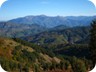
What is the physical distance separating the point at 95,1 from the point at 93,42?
1.65 metres

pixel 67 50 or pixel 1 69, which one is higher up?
pixel 1 69

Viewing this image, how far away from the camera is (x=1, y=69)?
388cm

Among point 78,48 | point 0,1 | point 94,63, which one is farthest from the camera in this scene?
point 78,48

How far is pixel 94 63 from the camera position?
4324 millimetres

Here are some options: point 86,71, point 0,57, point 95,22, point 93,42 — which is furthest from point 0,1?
point 95,22

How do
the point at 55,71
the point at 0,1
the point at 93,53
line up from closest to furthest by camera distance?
the point at 55,71, the point at 0,1, the point at 93,53

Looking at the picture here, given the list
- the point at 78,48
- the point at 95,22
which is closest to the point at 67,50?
the point at 78,48

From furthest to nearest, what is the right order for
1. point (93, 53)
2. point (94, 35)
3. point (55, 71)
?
point (94, 35)
point (93, 53)
point (55, 71)

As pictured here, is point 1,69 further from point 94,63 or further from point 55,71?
point 94,63

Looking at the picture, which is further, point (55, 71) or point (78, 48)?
point (78, 48)

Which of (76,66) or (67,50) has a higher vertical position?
(76,66)

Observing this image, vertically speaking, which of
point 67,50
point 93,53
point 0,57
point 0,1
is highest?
point 0,1

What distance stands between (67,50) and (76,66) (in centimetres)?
16552

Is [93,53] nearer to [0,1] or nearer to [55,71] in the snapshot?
[55,71]
